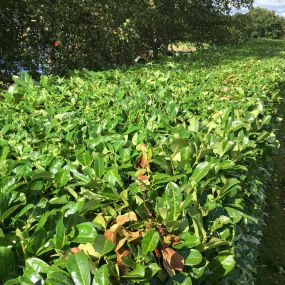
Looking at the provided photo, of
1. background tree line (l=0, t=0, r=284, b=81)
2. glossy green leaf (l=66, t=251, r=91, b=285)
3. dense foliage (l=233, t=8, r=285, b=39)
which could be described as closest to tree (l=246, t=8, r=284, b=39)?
dense foliage (l=233, t=8, r=285, b=39)

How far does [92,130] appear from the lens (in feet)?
9.90

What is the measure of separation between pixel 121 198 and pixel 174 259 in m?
0.45

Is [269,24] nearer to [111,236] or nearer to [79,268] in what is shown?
[111,236]

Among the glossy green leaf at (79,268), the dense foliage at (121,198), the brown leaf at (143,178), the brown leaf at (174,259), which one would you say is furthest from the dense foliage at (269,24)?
the glossy green leaf at (79,268)

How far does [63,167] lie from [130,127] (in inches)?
37.2

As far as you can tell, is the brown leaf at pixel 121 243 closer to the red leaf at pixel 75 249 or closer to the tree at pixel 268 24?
the red leaf at pixel 75 249

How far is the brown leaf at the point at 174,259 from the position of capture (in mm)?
1670

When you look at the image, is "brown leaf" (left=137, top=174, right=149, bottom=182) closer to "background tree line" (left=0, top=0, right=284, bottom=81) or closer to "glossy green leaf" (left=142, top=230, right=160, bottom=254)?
"glossy green leaf" (left=142, top=230, right=160, bottom=254)

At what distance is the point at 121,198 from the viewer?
6.54 ft

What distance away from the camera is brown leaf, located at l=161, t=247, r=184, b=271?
65.7 inches

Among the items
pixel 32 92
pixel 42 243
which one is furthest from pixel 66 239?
pixel 32 92

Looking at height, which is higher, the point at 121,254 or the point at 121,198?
the point at 121,198

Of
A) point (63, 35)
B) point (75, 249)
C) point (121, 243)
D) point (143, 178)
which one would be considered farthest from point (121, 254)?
point (63, 35)

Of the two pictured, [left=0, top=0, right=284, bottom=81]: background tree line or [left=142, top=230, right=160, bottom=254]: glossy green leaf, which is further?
[left=0, top=0, right=284, bottom=81]: background tree line
